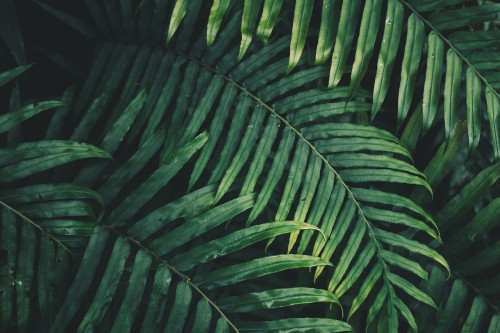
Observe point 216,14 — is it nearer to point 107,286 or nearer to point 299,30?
point 299,30

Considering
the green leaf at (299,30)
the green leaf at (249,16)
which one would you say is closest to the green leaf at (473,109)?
the green leaf at (299,30)

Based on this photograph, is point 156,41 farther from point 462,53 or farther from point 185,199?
point 462,53

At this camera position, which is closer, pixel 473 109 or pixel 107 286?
pixel 107 286

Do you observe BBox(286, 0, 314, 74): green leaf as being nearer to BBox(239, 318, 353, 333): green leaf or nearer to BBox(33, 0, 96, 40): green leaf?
BBox(239, 318, 353, 333): green leaf

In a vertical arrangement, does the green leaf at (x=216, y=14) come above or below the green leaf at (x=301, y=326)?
above

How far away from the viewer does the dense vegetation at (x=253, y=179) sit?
0.92 metres

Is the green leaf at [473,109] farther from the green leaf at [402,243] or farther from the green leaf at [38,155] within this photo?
the green leaf at [38,155]

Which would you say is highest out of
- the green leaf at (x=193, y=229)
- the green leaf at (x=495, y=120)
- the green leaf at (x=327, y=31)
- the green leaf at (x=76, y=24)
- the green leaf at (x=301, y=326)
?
the green leaf at (x=76, y=24)

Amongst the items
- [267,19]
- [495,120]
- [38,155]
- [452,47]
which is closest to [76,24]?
[38,155]

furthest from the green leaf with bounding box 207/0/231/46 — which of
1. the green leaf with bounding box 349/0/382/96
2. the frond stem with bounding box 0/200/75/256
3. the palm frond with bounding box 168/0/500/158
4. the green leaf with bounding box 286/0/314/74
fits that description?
the frond stem with bounding box 0/200/75/256

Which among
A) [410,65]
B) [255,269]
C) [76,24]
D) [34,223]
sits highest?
[76,24]

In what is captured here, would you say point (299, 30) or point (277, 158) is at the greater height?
point (299, 30)

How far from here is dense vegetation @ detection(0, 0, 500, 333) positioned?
3.02ft

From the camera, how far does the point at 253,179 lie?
1033 mm
